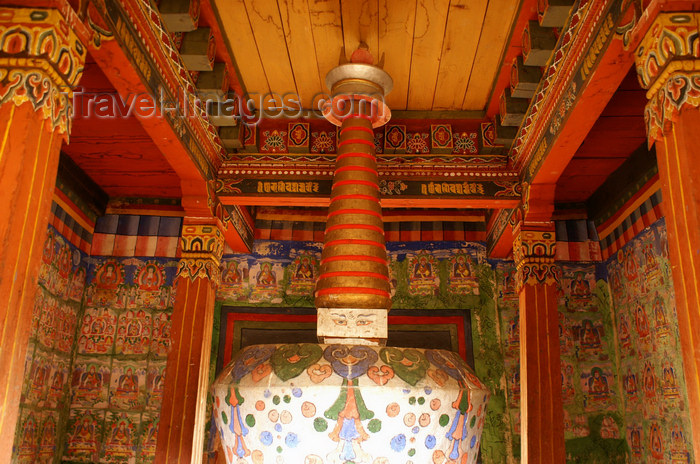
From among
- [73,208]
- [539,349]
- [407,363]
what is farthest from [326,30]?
[73,208]

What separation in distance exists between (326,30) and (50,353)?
142 inches

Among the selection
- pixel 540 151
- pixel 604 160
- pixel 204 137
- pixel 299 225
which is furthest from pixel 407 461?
pixel 299 225

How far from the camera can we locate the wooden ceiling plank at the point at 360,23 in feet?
11.1

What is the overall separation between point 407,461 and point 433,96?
9.59ft

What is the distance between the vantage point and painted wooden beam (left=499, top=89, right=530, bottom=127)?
4.01m

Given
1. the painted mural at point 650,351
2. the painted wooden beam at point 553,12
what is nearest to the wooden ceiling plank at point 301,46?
the painted wooden beam at point 553,12

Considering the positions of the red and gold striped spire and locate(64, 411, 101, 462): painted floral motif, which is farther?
locate(64, 411, 101, 462): painted floral motif

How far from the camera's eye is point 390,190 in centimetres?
454

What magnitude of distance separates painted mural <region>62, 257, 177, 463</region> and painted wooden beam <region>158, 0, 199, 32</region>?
2941mm

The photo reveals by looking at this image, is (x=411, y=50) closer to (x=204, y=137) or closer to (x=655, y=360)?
(x=204, y=137)

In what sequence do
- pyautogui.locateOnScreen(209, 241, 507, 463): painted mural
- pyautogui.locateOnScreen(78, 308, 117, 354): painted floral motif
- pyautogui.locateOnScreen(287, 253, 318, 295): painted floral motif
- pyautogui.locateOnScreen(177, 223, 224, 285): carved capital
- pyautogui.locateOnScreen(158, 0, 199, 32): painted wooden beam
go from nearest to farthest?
pyautogui.locateOnScreen(158, 0, 199, 32): painted wooden beam < pyautogui.locateOnScreen(177, 223, 224, 285): carved capital < pyautogui.locateOnScreen(78, 308, 117, 354): painted floral motif < pyautogui.locateOnScreen(209, 241, 507, 463): painted mural < pyautogui.locateOnScreen(287, 253, 318, 295): painted floral motif

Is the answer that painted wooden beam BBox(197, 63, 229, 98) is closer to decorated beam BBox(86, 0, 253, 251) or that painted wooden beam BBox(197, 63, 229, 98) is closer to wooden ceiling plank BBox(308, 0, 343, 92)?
decorated beam BBox(86, 0, 253, 251)

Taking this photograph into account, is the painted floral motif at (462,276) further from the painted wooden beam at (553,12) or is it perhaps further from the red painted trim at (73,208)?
the red painted trim at (73,208)

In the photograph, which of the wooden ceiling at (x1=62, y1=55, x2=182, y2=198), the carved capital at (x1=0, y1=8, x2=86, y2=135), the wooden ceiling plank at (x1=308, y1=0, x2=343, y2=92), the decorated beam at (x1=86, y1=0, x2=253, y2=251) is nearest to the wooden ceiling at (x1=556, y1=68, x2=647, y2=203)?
the wooden ceiling plank at (x1=308, y1=0, x2=343, y2=92)
